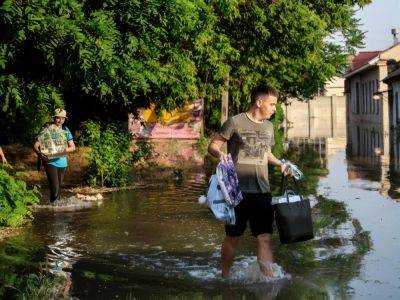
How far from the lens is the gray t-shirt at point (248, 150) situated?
6.19 m

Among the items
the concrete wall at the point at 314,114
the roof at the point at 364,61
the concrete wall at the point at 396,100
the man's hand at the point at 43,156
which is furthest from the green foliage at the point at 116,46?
the concrete wall at the point at 314,114

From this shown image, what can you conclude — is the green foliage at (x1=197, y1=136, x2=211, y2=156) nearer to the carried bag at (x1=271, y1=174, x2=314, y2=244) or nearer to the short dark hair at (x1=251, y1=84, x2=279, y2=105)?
the short dark hair at (x1=251, y1=84, x2=279, y2=105)

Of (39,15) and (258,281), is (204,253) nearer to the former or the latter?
(258,281)

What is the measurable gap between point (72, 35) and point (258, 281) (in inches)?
188

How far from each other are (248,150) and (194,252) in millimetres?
1951

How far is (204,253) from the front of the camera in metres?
7.71

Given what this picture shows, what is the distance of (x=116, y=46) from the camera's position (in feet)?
36.0

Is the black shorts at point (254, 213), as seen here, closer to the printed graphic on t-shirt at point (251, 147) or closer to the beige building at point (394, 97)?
the printed graphic on t-shirt at point (251, 147)

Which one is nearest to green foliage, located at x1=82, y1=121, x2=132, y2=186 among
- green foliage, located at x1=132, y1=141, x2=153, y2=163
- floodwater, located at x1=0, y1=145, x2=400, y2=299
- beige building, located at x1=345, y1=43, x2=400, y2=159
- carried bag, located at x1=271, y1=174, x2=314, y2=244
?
green foliage, located at x1=132, y1=141, x2=153, y2=163

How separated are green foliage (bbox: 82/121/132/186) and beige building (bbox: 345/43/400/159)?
1969cm

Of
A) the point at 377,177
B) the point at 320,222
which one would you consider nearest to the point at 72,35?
the point at 320,222

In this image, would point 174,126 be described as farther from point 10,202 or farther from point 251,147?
point 251,147

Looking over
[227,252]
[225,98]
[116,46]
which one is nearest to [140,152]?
[116,46]

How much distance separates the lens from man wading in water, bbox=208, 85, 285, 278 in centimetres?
620
